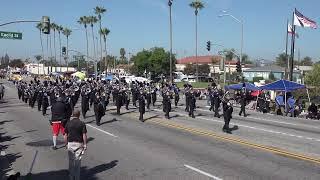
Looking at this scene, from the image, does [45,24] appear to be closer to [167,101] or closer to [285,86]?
[167,101]

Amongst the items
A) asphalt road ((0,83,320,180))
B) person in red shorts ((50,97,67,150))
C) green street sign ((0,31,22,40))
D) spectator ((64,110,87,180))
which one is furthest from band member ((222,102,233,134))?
green street sign ((0,31,22,40))

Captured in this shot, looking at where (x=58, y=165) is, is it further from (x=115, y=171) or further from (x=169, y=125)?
(x=169, y=125)

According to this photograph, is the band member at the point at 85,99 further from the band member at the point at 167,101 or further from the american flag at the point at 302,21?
the american flag at the point at 302,21

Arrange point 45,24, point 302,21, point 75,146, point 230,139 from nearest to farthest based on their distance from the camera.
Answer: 1. point 75,146
2. point 230,139
3. point 45,24
4. point 302,21

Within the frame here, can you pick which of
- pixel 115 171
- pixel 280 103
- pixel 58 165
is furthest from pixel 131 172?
pixel 280 103

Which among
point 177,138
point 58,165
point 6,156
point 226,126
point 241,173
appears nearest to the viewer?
point 241,173

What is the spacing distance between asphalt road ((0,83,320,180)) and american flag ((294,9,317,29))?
16.8 m

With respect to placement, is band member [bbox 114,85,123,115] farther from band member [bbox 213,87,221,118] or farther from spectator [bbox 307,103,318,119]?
spectator [bbox 307,103,318,119]

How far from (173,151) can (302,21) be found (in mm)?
26972

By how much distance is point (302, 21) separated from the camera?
38656mm

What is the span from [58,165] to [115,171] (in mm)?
1732

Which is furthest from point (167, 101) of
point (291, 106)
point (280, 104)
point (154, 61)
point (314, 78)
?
point (154, 61)

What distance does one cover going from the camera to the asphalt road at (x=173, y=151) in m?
11.7

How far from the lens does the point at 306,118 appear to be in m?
28.2
